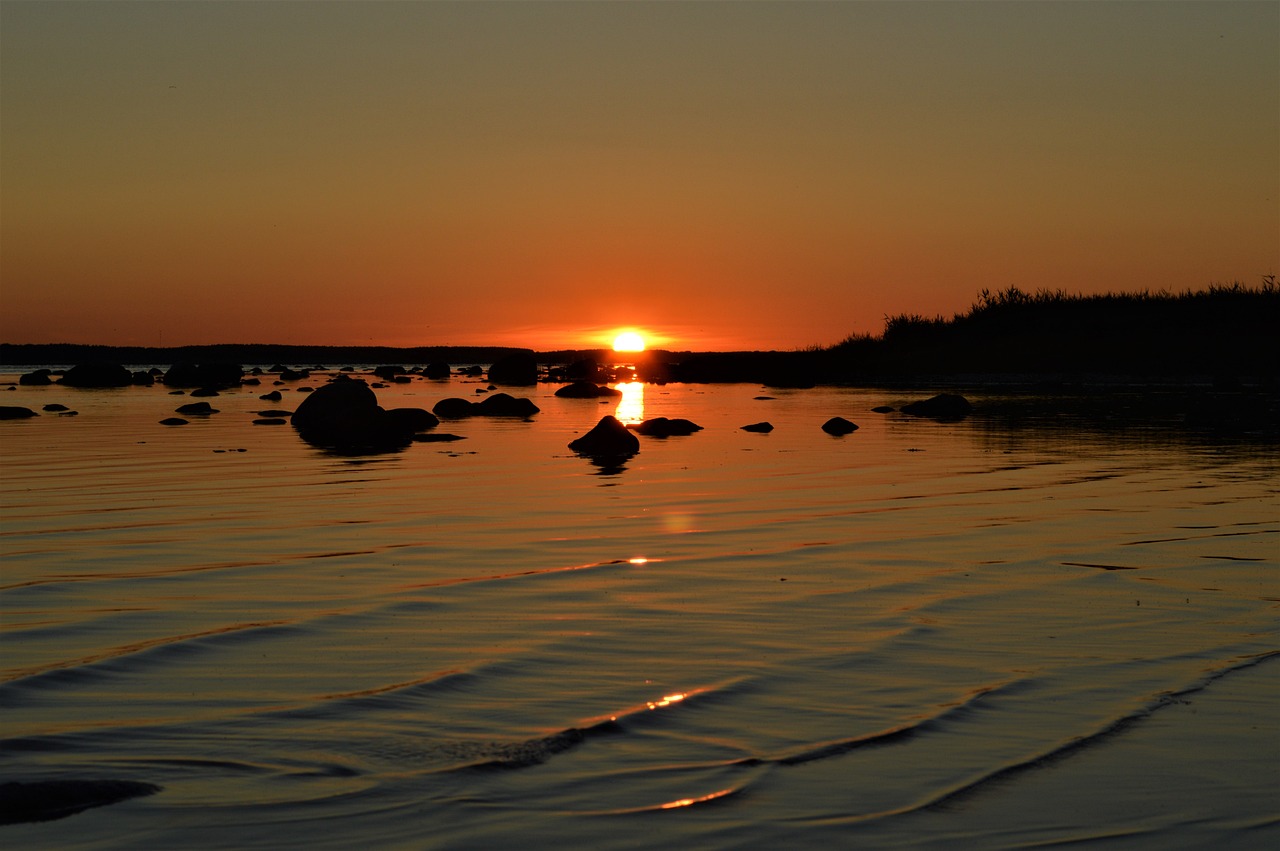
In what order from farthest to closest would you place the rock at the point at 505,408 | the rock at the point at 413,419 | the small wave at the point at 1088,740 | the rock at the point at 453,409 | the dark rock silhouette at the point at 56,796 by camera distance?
1. the rock at the point at 505,408
2. the rock at the point at 453,409
3. the rock at the point at 413,419
4. the small wave at the point at 1088,740
5. the dark rock silhouette at the point at 56,796

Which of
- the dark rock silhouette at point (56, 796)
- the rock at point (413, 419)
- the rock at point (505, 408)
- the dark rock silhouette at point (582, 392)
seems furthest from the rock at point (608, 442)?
the dark rock silhouette at point (582, 392)

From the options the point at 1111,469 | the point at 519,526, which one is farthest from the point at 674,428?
the point at 519,526

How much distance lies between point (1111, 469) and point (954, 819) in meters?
17.8

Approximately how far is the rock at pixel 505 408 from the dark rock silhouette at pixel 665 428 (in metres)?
8.33

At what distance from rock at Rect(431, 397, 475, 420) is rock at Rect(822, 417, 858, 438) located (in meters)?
12.9

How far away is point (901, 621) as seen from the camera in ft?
31.9

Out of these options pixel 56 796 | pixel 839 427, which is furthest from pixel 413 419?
pixel 56 796

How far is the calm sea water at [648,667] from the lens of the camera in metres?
5.71

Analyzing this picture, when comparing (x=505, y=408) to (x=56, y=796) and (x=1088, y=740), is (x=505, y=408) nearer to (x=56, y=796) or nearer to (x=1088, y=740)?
(x=1088, y=740)

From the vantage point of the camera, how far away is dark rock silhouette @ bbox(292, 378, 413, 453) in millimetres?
30359

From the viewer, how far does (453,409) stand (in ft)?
135

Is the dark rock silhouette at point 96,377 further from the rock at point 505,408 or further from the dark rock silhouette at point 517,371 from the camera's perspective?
the rock at point 505,408

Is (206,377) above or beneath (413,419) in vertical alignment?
above

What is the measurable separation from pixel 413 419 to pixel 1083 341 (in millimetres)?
49631
